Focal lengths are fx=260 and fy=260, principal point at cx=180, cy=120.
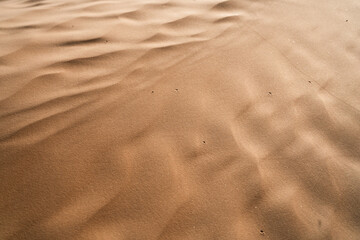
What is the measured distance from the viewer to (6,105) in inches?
54.3

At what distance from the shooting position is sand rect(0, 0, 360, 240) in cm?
104

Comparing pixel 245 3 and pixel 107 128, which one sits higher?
pixel 245 3

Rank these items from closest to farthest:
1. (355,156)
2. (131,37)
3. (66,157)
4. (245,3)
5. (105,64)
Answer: (66,157)
(355,156)
(105,64)
(131,37)
(245,3)

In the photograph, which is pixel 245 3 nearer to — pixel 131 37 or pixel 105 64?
pixel 131 37

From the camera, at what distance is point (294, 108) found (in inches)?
58.9

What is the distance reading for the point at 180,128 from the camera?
1338mm

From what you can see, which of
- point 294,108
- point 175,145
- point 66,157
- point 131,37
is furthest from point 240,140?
point 131,37

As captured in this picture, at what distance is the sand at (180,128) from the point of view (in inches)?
40.9

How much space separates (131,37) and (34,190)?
1.28m

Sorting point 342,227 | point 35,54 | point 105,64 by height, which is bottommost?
point 342,227

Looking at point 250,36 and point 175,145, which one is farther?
point 250,36

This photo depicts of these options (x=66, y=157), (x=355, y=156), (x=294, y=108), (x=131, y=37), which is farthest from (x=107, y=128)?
(x=355, y=156)

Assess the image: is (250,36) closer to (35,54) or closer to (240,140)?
(240,140)

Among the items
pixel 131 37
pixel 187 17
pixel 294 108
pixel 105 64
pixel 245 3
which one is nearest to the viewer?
pixel 294 108
